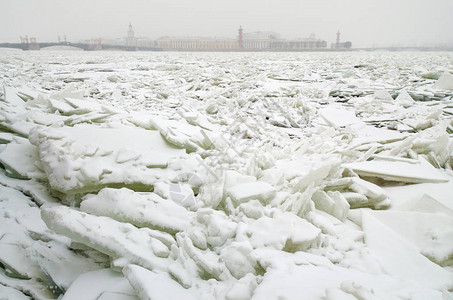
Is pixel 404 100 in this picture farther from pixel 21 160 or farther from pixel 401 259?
pixel 21 160

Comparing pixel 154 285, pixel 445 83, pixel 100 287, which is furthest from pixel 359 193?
pixel 445 83

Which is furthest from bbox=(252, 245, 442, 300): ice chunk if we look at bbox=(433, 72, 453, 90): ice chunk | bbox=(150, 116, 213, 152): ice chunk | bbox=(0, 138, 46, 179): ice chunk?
bbox=(433, 72, 453, 90): ice chunk

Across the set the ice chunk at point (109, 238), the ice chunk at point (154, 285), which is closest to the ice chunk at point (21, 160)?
the ice chunk at point (109, 238)

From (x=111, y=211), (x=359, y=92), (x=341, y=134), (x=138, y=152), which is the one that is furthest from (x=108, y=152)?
(x=359, y=92)

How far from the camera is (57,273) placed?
1012mm

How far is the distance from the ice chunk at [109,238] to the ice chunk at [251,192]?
1.63ft

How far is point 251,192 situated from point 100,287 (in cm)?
84

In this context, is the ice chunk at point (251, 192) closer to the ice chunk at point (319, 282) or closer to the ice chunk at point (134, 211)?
the ice chunk at point (134, 211)

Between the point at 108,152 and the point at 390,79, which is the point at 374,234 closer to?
the point at 108,152

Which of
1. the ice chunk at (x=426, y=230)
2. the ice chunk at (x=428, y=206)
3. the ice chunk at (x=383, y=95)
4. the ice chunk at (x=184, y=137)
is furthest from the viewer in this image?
the ice chunk at (x=383, y=95)

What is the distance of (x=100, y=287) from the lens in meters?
0.93

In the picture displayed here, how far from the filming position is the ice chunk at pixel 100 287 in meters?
0.89

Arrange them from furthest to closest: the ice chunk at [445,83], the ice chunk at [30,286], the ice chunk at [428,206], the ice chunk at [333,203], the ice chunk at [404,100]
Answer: the ice chunk at [445,83], the ice chunk at [404,100], the ice chunk at [333,203], the ice chunk at [428,206], the ice chunk at [30,286]

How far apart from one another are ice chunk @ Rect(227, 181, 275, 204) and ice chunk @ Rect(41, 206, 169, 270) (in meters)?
0.50
